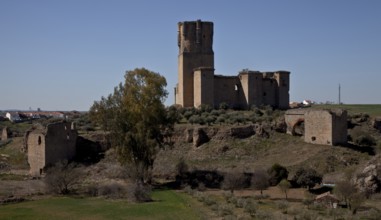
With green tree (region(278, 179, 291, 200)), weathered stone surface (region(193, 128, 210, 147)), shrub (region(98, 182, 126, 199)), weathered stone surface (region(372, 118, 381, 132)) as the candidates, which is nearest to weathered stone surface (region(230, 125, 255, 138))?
weathered stone surface (region(193, 128, 210, 147))

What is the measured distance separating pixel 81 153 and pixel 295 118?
14.8 meters

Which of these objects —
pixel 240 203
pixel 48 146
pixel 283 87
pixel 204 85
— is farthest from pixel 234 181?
pixel 283 87

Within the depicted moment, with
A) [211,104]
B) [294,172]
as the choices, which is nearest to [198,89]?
[211,104]

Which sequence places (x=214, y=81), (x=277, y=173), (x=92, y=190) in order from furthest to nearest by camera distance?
(x=214, y=81) < (x=92, y=190) < (x=277, y=173)

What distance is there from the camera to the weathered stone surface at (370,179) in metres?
24.3

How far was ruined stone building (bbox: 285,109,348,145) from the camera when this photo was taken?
30500 millimetres

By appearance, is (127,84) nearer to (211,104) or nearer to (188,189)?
(188,189)

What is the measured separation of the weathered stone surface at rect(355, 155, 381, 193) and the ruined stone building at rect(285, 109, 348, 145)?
18.4 ft

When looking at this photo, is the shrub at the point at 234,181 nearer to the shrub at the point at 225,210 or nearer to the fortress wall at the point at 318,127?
the shrub at the point at 225,210

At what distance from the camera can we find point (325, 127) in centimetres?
3083

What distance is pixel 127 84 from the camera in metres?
28.4

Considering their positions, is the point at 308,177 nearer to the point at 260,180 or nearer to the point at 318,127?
the point at 260,180

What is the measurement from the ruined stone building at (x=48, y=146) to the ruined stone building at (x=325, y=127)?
1556cm

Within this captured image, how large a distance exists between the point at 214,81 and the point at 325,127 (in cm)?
1182
